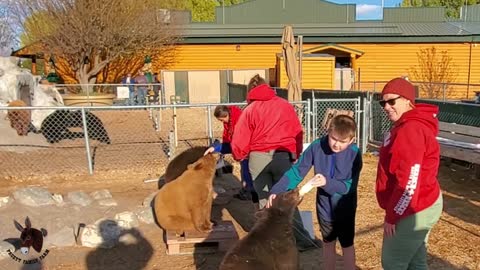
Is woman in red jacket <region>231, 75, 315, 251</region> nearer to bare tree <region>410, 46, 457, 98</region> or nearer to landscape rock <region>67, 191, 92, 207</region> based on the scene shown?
landscape rock <region>67, 191, 92, 207</region>

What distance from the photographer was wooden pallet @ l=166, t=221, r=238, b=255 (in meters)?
5.42

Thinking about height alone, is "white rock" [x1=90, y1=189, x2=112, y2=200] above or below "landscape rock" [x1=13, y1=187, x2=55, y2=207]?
below

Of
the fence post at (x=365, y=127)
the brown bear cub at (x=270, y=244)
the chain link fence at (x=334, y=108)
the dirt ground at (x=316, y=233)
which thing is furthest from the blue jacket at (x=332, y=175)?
the fence post at (x=365, y=127)

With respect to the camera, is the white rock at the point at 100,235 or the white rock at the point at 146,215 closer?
the white rock at the point at 100,235

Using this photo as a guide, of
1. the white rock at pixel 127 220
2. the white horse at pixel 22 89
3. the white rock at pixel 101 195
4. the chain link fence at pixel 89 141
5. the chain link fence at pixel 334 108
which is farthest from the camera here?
the white horse at pixel 22 89

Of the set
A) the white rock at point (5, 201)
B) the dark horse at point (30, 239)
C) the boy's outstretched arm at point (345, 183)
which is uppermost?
the boy's outstretched arm at point (345, 183)

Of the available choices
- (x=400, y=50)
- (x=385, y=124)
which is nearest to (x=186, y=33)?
(x=400, y=50)

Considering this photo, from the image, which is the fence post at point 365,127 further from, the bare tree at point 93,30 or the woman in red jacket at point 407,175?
the bare tree at point 93,30

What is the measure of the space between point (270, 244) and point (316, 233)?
9.86 ft

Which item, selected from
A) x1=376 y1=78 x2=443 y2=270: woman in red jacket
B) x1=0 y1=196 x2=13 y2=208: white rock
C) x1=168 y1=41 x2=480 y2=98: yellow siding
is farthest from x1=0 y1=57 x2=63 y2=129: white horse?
x1=376 y1=78 x2=443 y2=270: woman in red jacket

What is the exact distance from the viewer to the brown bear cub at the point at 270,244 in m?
3.00

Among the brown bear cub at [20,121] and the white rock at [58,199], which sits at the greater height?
the brown bear cub at [20,121]

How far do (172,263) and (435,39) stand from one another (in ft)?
92.6

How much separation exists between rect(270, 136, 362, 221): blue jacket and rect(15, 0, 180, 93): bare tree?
2247 centimetres
